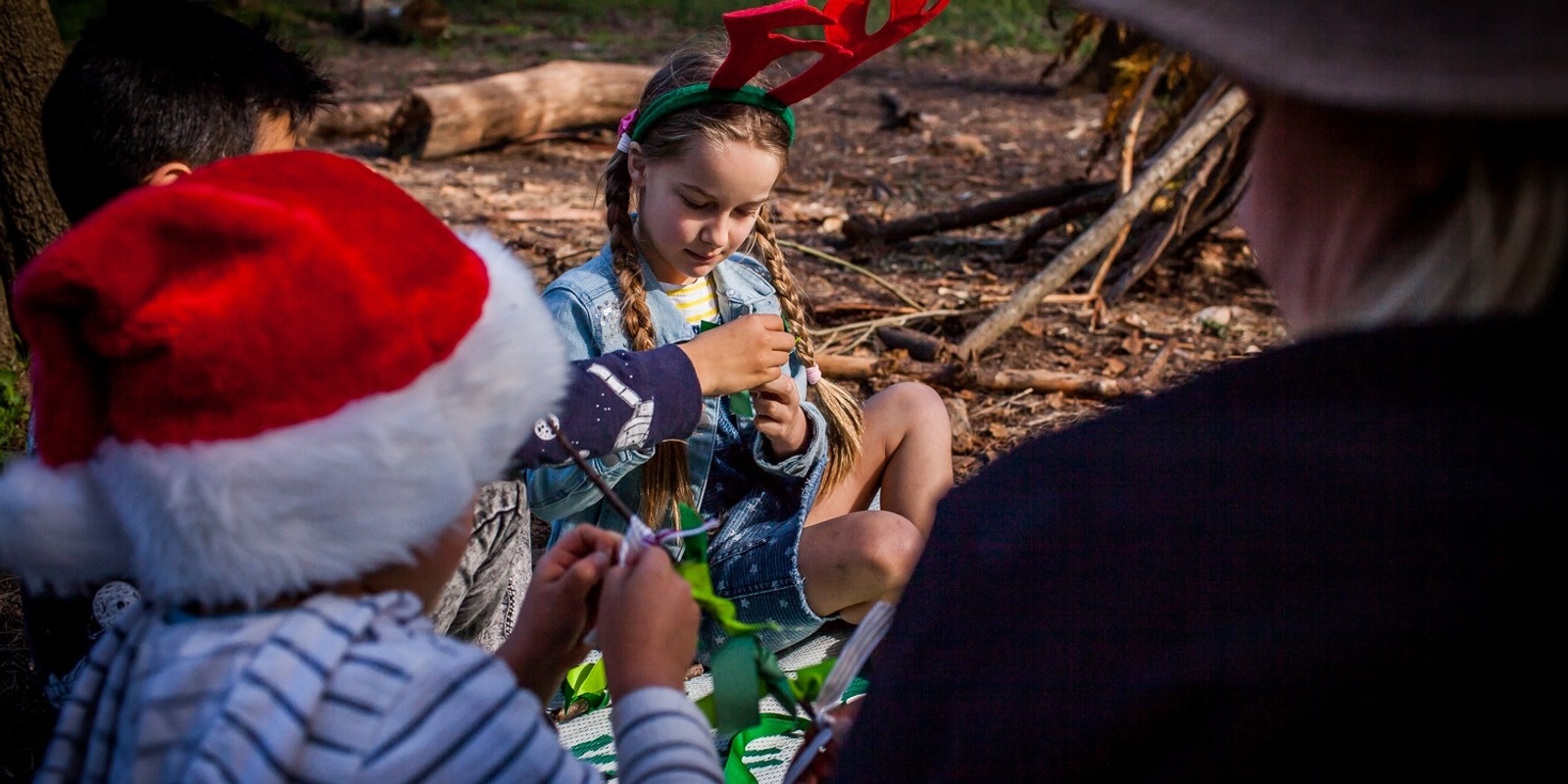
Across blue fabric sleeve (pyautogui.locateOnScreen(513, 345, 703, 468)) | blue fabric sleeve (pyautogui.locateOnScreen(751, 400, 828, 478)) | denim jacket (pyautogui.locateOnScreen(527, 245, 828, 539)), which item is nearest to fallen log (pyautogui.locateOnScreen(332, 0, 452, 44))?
denim jacket (pyautogui.locateOnScreen(527, 245, 828, 539))

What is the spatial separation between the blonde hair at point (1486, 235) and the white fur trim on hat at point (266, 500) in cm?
93

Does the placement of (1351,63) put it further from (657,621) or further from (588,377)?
(588,377)

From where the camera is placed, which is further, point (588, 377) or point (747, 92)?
point (747, 92)

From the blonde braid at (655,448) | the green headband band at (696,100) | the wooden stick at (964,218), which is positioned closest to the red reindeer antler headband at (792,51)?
the green headband band at (696,100)

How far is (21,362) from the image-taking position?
12.6 feet

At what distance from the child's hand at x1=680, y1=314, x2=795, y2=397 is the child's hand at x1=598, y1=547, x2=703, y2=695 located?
0.85 m

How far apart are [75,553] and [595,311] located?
1.52 meters

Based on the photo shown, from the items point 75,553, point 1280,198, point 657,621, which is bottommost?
point 657,621

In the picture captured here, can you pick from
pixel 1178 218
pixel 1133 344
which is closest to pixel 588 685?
pixel 1133 344

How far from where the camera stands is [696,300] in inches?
116

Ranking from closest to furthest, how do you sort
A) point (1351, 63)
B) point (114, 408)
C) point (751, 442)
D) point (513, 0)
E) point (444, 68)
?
point (1351, 63) < point (114, 408) < point (751, 442) < point (444, 68) < point (513, 0)

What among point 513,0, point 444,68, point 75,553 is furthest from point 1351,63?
point 513,0

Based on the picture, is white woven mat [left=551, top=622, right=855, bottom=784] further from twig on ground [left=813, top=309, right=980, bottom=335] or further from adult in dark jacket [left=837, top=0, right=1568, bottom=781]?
twig on ground [left=813, top=309, right=980, bottom=335]

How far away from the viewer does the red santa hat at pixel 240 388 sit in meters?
1.16
